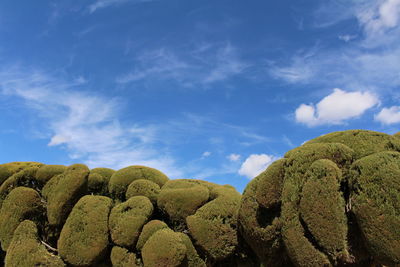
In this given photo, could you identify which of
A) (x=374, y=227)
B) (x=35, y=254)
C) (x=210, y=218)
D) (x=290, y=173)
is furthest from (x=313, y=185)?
(x=35, y=254)

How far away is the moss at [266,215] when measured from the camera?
731 cm

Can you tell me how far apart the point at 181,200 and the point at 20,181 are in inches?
212

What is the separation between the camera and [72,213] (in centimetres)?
972

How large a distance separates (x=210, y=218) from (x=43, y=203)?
5.25 metres

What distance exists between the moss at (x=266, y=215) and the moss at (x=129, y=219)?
2.65 meters

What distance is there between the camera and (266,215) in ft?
24.8

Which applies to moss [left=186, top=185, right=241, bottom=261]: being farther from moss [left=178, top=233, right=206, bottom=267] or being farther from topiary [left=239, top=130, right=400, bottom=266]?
topiary [left=239, top=130, right=400, bottom=266]

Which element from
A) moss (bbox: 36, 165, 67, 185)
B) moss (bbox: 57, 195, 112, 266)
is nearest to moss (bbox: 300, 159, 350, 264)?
moss (bbox: 57, 195, 112, 266)

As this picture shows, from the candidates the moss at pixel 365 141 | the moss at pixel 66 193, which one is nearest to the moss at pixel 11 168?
the moss at pixel 66 193

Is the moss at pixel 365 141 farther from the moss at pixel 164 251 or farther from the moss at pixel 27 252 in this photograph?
the moss at pixel 27 252

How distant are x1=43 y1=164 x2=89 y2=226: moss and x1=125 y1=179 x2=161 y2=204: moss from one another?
1361 millimetres

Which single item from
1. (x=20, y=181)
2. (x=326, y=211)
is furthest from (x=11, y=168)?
(x=326, y=211)

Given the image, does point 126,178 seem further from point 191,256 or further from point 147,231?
point 191,256

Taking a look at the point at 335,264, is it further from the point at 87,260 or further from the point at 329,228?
the point at 87,260
